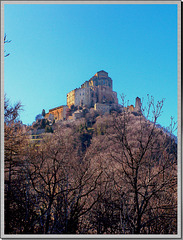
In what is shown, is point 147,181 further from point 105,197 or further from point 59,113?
point 59,113

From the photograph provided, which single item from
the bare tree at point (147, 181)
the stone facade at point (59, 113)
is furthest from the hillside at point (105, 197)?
the stone facade at point (59, 113)

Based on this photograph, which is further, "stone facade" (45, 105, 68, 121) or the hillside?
"stone facade" (45, 105, 68, 121)

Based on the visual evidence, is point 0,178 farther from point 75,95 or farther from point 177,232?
point 75,95

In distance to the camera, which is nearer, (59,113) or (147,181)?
(147,181)

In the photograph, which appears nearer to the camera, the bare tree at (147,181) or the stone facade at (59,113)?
the bare tree at (147,181)

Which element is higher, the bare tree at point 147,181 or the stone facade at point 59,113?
the stone facade at point 59,113

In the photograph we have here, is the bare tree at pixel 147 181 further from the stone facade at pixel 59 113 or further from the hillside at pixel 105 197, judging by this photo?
the stone facade at pixel 59 113

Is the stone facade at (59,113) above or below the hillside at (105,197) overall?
above

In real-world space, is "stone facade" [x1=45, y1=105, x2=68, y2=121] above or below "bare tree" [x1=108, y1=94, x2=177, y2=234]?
above

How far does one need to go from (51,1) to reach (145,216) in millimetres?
2430

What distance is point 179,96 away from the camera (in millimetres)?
1754

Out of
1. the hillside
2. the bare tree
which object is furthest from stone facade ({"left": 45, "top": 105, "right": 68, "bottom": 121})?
the bare tree

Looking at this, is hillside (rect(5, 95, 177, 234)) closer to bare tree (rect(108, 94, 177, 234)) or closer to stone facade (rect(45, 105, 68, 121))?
bare tree (rect(108, 94, 177, 234))

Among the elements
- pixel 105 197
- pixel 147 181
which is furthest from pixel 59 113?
pixel 147 181
